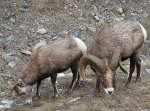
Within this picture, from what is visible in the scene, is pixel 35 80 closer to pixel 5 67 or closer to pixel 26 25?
pixel 5 67

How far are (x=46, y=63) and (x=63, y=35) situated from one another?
5.46 meters

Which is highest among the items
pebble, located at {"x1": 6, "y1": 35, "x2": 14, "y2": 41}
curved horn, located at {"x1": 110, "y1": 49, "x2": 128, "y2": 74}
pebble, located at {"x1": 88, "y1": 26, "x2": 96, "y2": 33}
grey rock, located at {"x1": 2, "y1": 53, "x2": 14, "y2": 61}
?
curved horn, located at {"x1": 110, "y1": 49, "x2": 128, "y2": 74}

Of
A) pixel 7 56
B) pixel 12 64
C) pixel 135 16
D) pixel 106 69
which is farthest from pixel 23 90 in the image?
pixel 135 16

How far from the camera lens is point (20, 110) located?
7215 millimetres

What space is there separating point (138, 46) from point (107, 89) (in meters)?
2.14

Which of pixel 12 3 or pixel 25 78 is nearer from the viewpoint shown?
pixel 25 78

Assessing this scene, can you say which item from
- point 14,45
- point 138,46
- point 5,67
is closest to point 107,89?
point 138,46

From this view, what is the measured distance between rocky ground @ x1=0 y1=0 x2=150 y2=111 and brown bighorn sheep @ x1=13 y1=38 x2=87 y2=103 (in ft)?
1.90

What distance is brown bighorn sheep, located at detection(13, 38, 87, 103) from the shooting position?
311 inches

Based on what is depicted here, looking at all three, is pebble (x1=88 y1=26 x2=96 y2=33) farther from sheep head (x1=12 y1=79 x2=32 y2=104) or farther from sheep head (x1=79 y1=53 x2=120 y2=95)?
sheep head (x1=79 y1=53 x2=120 y2=95)

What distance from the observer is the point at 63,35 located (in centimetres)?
1321

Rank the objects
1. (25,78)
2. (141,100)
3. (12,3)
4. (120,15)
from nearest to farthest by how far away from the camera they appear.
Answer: (141,100) → (25,78) → (12,3) → (120,15)

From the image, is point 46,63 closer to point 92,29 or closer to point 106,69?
point 106,69

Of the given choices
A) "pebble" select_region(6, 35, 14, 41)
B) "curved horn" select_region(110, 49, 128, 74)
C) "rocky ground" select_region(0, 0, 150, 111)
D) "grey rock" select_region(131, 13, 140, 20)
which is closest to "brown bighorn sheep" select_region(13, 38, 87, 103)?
"rocky ground" select_region(0, 0, 150, 111)
